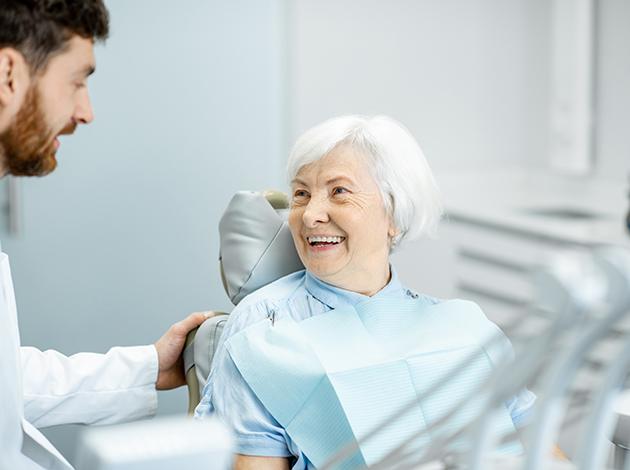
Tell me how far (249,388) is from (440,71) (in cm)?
249

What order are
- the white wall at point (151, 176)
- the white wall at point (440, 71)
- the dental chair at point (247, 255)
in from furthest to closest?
the white wall at point (440, 71), the white wall at point (151, 176), the dental chair at point (247, 255)

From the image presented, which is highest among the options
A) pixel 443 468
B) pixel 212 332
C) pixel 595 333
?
pixel 595 333

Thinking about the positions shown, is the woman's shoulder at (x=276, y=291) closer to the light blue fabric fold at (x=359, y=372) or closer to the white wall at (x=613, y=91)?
the light blue fabric fold at (x=359, y=372)

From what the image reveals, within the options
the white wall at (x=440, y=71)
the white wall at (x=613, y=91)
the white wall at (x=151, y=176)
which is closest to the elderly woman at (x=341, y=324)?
the white wall at (x=151, y=176)

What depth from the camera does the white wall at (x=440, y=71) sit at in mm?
3576

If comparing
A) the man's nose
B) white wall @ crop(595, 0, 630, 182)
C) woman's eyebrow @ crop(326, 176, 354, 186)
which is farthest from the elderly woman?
white wall @ crop(595, 0, 630, 182)

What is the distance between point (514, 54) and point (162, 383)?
261 centimetres

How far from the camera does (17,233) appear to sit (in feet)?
8.87

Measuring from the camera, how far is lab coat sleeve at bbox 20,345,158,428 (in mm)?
1697

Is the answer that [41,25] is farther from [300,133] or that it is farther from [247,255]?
[300,133]

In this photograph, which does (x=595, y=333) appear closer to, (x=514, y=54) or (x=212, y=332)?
(x=212, y=332)

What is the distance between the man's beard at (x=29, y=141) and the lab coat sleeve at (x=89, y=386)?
47 centimetres

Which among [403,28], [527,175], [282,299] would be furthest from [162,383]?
[527,175]

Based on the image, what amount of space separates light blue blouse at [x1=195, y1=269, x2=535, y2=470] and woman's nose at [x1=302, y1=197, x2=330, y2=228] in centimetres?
11
